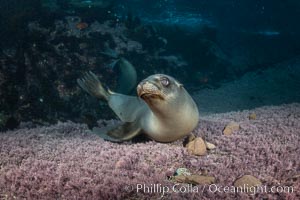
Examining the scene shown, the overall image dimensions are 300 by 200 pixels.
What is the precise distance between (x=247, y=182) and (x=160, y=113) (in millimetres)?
1773

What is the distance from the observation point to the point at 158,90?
443 centimetres

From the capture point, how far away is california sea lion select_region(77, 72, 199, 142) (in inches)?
177

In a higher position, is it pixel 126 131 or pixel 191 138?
pixel 191 138

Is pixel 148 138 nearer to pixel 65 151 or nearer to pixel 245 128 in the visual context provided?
pixel 65 151

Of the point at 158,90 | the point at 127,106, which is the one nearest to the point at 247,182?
the point at 158,90

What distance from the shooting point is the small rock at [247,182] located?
11.7 feet

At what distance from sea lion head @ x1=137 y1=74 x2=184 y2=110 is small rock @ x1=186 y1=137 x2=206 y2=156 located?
0.81 m

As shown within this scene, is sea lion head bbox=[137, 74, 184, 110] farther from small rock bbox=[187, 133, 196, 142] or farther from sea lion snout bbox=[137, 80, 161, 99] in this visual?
small rock bbox=[187, 133, 196, 142]

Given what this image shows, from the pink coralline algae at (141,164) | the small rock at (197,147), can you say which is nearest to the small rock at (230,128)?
the pink coralline algae at (141,164)

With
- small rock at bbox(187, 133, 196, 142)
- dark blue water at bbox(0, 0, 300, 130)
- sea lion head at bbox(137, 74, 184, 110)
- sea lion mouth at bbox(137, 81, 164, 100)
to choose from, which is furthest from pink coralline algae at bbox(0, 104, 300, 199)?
dark blue water at bbox(0, 0, 300, 130)

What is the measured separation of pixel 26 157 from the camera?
488 centimetres

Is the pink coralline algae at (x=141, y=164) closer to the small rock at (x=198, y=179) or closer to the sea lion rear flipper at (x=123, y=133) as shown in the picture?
the small rock at (x=198, y=179)

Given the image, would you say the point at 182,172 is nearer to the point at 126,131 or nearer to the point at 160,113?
the point at 160,113

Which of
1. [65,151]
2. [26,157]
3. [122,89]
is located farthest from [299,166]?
[122,89]
